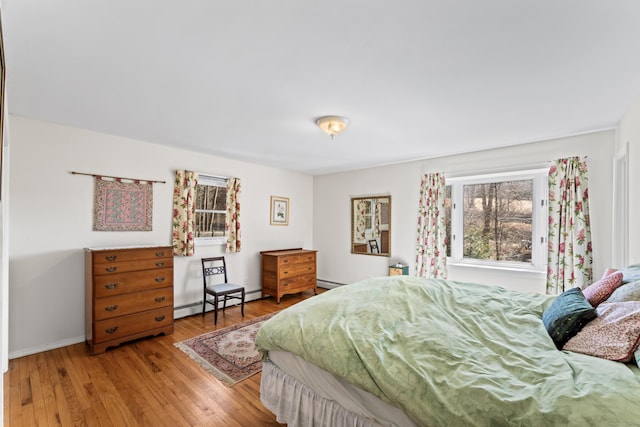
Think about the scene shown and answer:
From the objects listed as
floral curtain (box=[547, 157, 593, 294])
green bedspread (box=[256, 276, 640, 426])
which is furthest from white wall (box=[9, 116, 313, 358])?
floral curtain (box=[547, 157, 593, 294])

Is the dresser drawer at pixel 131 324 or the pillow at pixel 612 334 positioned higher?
the pillow at pixel 612 334

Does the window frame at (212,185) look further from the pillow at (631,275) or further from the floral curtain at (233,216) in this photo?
the pillow at (631,275)

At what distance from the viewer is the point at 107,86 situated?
2.19m

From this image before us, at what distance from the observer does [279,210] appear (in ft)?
17.5

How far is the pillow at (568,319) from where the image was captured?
1578 millimetres

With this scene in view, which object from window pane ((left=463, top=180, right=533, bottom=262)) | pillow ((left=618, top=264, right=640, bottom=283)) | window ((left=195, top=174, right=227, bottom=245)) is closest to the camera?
pillow ((left=618, top=264, right=640, bottom=283))

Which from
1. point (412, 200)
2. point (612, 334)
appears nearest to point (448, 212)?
point (412, 200)

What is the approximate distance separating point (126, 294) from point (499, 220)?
15.0 ft

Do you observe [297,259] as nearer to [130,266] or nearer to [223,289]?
[223,289]

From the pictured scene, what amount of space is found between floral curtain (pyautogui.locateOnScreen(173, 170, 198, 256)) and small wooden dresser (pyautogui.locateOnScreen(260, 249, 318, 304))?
1.29m

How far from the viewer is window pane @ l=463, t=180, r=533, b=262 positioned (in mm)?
3742

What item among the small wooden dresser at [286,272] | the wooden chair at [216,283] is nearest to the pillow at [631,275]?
the wooden chair at [216,283]

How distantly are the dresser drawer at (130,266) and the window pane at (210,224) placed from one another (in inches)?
35.5

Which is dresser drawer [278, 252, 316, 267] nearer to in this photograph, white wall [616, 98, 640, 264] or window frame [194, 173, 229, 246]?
window frame [194, 173, 229, 246]
